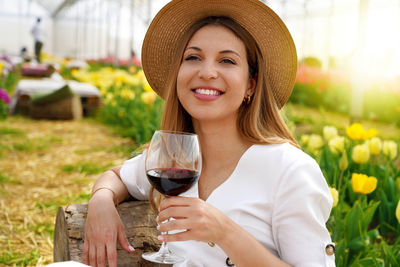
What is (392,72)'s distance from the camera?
8.72 meters

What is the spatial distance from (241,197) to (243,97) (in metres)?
0.34

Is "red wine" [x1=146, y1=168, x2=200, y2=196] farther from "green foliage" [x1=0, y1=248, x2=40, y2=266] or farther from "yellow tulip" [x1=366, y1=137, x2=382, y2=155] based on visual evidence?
"yellow tulip" [x1=366, y1=137, x2=382, y2=155]

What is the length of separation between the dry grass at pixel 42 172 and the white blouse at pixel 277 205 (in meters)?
1.34

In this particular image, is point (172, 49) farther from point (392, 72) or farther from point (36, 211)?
point (392, 72)

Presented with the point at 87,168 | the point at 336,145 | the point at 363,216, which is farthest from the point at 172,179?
the point at 87,168

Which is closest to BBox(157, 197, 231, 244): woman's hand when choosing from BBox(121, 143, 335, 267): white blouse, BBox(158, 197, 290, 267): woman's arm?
BBox(158, 197, 290, 267): woman's arm

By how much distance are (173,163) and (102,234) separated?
51 centimetres

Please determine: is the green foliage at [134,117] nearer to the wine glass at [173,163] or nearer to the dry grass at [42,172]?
the dry grass at [42,172]

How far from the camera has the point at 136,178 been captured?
1.78 metres

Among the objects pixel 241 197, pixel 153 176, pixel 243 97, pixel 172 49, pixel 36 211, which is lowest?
pixel 36 211

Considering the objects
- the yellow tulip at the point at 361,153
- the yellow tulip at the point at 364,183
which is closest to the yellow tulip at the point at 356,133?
the yellow tulip at the point at 361,153

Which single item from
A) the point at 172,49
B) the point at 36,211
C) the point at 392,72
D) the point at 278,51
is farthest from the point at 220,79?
the point at 392,72

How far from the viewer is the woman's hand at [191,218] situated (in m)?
1.14

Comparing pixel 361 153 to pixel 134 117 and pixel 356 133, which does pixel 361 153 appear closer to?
pixel 356 133
